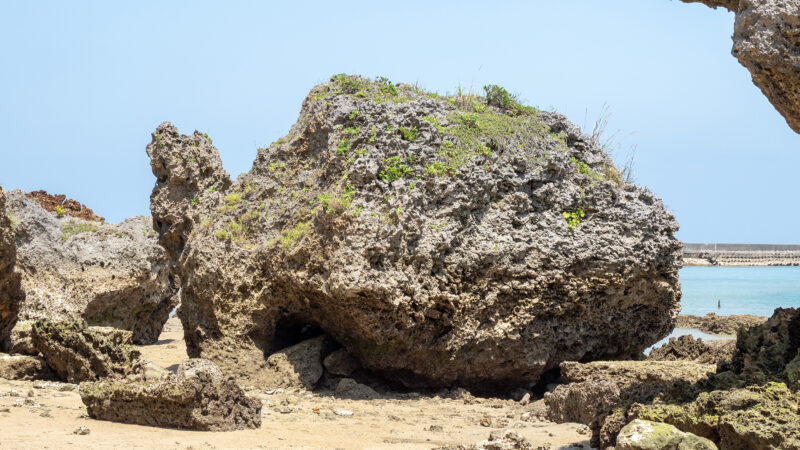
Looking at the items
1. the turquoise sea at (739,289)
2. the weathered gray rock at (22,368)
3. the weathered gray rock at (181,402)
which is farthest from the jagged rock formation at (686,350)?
the turquoise sea at (739,289)

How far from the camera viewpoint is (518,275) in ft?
34.3

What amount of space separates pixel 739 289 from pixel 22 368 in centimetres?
4792

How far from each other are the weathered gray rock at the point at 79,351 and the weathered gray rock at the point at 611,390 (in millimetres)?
5775

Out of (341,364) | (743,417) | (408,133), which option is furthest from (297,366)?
(743,417)

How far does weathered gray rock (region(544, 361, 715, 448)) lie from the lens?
23.5ft

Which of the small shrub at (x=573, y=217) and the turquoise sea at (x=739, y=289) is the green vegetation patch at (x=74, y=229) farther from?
the turquoise sea at (x=739, y=289)

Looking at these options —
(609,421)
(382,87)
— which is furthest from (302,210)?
(609,421)

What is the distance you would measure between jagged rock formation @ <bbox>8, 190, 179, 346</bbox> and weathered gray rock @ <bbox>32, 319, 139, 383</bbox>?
7.73 ft

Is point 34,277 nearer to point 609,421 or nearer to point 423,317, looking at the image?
point 423,317

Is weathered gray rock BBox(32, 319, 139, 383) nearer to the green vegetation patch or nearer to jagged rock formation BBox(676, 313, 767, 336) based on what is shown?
the green vegetation patch

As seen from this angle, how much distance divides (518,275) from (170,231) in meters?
5.85

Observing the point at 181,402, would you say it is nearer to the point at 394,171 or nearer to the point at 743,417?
the point at 394,171

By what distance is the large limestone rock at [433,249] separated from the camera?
10.2 metres

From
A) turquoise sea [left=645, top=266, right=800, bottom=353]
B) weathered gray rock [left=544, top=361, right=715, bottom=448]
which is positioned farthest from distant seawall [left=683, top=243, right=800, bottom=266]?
weathered gray rock [left=544, top=361, right=715, bottom=448]
